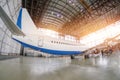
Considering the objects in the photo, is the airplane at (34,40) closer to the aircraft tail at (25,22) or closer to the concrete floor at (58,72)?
the aircraft tail at (25,22)

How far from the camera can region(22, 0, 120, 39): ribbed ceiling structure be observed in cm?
2041

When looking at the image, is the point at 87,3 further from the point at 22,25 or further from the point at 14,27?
the point at 14,27

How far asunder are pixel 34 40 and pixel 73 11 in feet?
61.4

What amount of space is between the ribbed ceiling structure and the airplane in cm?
1211

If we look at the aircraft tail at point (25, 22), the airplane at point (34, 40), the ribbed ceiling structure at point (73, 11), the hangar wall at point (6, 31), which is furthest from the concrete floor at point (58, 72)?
the ribbed ceiling structure at point (73, 11)

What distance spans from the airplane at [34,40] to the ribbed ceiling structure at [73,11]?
12.1 meters

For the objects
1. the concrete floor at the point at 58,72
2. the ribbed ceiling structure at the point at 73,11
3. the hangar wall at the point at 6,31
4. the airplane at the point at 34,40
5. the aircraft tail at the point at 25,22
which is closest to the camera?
the concrete floor at the point at 58,72

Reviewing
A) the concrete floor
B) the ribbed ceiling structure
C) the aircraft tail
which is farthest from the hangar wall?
the ribbed ceiling structure

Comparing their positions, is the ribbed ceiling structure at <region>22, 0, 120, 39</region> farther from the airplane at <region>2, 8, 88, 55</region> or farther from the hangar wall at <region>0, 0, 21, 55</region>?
the airplane at <region>2, 8, 88, 55</region>

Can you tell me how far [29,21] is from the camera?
8.37 m

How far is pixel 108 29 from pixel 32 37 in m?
29.8

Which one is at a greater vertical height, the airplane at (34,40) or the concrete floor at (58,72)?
the airplane at (34,40)

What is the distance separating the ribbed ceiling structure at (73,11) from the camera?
20406mm

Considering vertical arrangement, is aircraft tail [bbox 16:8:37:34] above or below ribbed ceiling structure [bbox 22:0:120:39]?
below
